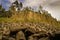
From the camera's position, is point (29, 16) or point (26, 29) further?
point (29, 16)

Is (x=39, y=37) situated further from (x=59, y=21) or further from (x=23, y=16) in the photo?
(x=59, y=21)

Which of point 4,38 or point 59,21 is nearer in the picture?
point 4,38

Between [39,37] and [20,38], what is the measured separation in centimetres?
289

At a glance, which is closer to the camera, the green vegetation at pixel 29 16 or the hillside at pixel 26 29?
the hillside at pixel 26 29

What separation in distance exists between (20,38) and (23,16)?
22448 mm

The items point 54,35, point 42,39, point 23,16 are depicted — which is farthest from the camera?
point 23,16

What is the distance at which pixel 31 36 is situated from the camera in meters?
36.6

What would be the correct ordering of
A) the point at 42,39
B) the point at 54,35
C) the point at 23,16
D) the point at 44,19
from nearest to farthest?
the point at 54,35 → the point at 42,39 → the point at 23,16 → the point at 44,19

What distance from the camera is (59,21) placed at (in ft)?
205

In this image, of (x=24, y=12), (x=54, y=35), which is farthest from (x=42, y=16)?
(x=54, y=35)

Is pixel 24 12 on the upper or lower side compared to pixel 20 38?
upper

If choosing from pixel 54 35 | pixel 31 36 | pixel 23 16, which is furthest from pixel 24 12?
pixel 54 35

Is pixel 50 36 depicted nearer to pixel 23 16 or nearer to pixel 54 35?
pixel 54 35

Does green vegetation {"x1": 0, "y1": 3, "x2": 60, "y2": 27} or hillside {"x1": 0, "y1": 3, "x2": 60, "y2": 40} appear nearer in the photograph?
hillside {"x1": 0, "y1": 3, "x2": 60, "y2": 40}
